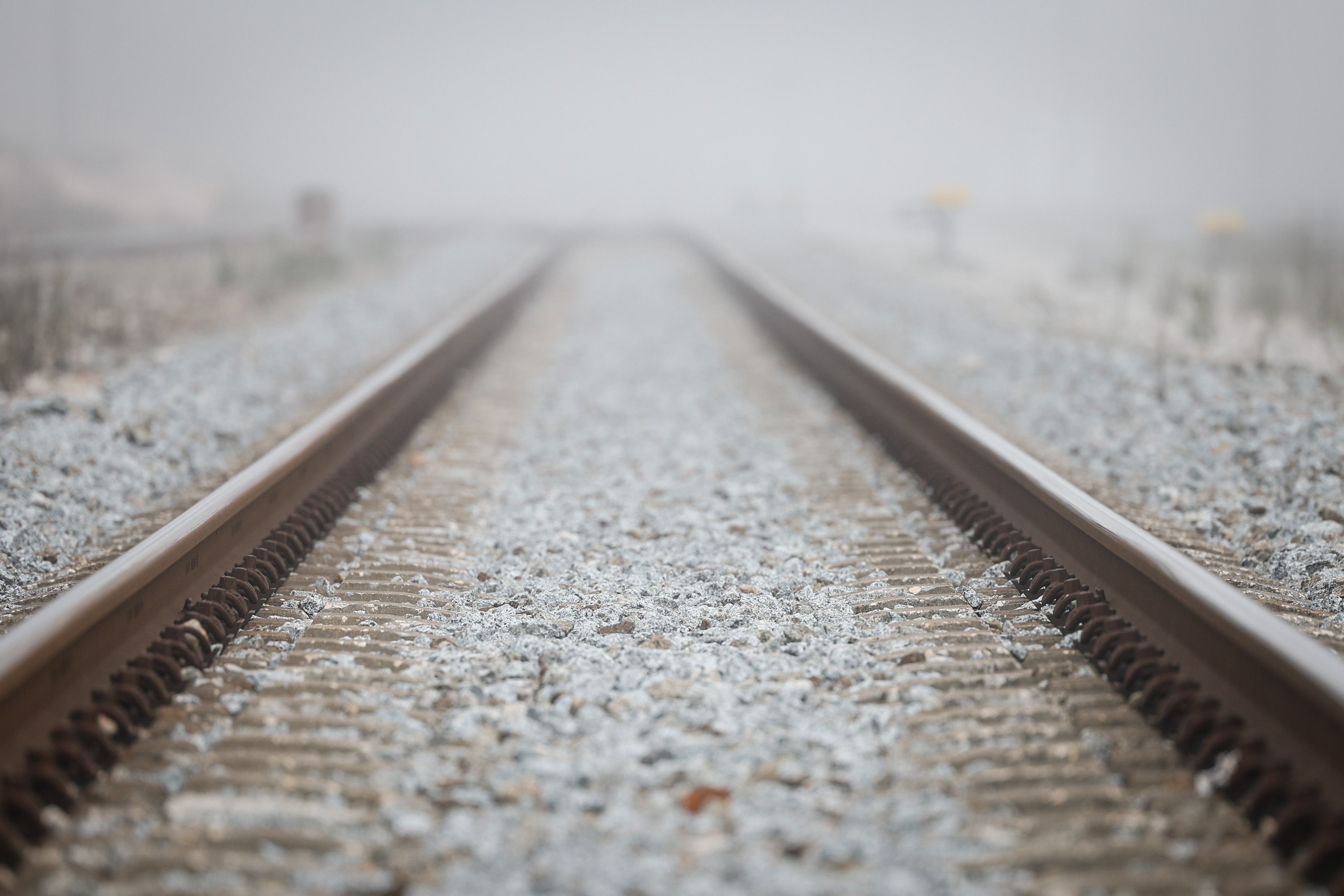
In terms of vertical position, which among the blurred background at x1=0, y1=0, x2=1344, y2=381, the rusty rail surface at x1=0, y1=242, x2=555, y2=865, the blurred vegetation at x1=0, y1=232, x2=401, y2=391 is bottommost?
the rusty rail surface at x1=0, y1=242, x2=555, y2=865

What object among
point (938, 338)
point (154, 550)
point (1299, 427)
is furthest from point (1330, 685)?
point (938, 338)

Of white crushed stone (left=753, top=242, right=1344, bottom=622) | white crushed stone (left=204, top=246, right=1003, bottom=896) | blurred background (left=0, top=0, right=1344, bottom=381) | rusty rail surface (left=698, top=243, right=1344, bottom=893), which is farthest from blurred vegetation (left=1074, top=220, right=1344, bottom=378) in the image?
white crushed stone (left=204, top=246, right=1003, bottom=896)

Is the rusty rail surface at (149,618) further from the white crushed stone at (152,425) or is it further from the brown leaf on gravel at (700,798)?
the brown leaf on gravel at (700,798)

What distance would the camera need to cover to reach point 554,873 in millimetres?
1762

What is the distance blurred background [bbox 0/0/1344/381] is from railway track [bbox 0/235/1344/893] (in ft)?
16.7

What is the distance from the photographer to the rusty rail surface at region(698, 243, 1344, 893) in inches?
71.6

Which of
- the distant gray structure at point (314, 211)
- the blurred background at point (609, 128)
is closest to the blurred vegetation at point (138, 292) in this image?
the distant gray structure at point (314, 211)

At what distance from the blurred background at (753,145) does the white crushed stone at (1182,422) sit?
1362mm

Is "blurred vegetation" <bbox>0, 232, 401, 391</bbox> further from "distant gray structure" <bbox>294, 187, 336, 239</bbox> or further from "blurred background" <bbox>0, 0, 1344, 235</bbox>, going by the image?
"blurred background" <bbox>0, 0, 1344, 235</bbox>

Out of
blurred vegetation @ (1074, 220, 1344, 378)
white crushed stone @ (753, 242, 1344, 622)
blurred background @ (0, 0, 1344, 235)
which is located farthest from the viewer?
blurred background @ (0, 0, 1344, 235)

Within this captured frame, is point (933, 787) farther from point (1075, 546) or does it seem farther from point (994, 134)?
point (994, 134)

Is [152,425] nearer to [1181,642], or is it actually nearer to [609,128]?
[1181,642]

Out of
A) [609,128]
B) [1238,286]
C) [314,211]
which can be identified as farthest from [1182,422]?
[609,128]

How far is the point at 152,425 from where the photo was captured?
16.2 ft
